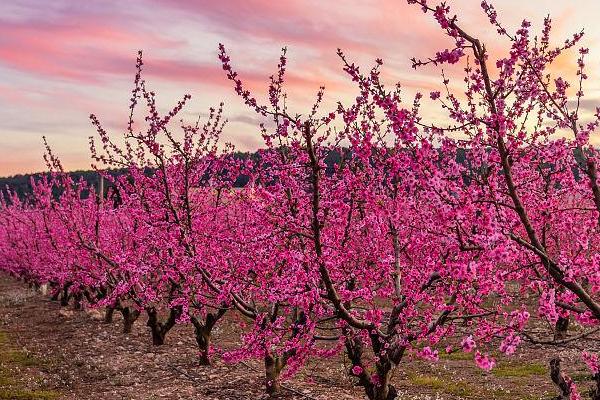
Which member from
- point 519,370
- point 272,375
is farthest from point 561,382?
point 272,375

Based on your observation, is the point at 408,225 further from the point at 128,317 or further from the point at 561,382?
the point at 128,317

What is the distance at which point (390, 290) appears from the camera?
12.0 meters

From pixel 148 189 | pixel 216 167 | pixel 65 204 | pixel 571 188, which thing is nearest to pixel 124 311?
pixel 65 204

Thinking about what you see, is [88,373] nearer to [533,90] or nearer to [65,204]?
[65,204]

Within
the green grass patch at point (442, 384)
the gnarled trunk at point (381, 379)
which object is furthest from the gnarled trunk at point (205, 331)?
the gnarled trunk at point (381, 379)

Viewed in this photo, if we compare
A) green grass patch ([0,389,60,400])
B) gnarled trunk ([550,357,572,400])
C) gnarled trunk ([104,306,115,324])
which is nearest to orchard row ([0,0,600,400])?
gnarled trunk ([550,357,572,400])

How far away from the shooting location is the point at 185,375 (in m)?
18.9

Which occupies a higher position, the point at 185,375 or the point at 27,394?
the point at 185,375

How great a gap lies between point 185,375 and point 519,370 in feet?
36.8

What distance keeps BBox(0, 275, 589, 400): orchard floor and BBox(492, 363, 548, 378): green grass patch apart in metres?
0.03

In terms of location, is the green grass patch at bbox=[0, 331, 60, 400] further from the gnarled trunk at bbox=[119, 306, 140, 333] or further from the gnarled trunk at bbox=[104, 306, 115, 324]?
the gnarled trunk at bbox=[104, 306, 115, 324]

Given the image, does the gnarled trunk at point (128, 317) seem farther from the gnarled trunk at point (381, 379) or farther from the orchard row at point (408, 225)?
the gnarled trunk at point (381, 379)

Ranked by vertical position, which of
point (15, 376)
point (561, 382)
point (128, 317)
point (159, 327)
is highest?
point (561, 382)

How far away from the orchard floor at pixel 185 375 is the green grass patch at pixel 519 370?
3 cm
